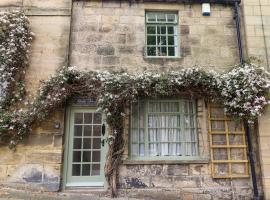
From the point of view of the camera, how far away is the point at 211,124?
7547mm

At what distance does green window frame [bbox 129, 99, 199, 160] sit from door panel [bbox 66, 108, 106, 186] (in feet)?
2.59

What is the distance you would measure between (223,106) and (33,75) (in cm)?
467

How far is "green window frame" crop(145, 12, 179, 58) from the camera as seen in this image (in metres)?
8.15

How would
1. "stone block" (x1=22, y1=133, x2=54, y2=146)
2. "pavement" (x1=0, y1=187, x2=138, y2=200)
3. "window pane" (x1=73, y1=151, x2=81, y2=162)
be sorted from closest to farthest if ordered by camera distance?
"pavement" (x1=0, y1=187, x2=138, y2=200), "stone block" (x1=22, y1=133, x2=54, y2=146), "window pane" (x1=73, y1=151, x2=81, y2=162)

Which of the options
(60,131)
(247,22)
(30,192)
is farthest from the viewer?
(247,22)

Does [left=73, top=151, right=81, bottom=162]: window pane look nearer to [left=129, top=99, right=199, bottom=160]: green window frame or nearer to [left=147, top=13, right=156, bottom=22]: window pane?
[left=129, top=99, right=199, bottom=160]: green window frame

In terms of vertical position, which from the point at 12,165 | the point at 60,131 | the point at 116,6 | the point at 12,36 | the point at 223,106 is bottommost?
the point at 12,165

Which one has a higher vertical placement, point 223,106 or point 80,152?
point 223,106

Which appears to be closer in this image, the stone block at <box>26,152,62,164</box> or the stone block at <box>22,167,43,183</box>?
the stone block at <box>22,167,43,183</box>

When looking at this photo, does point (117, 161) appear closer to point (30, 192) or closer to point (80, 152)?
point (80, 152)

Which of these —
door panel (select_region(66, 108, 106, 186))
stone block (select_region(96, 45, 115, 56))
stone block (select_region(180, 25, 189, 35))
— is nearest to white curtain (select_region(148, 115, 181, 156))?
door panel (select_region(66, 108, 106, 186))

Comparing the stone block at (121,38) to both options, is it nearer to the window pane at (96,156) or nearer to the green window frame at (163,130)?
the green window frame at (163,130)

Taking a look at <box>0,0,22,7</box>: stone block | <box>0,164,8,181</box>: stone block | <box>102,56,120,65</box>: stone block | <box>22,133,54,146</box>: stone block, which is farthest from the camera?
<box>0,0,22,7</box>: stone block

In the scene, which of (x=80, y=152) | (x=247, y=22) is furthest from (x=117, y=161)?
(x=247, y=22)
